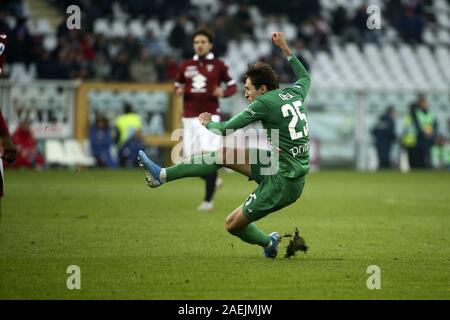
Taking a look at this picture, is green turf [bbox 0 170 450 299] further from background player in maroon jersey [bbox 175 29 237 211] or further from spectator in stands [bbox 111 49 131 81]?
spectator in stands [bbox 111 49 131 81]

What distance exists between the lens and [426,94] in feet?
90.2

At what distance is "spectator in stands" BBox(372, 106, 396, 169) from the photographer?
2609 centimetres

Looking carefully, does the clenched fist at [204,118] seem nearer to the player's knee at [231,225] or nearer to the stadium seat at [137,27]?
the player's knee at [231,225]

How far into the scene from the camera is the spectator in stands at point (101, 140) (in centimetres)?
2422

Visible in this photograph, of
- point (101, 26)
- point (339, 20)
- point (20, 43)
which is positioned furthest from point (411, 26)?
point (20, 43)

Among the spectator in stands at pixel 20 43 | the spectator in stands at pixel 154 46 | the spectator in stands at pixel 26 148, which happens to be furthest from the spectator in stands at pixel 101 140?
the spectator in stands at pixel 154 46

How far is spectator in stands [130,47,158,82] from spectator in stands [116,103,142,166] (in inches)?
53.5

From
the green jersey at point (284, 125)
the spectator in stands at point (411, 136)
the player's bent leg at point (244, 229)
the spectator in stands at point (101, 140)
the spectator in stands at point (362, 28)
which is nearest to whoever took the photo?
the green jersey at point (284, 125)

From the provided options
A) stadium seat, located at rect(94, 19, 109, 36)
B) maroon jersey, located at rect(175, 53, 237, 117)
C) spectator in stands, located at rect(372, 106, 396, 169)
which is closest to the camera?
maroon jersey, located at rect(175, 53, 237, 117)

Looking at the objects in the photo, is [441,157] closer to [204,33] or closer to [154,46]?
[154,46]

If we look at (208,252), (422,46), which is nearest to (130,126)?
(422,46)

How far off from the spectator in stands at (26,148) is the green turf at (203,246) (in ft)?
15.9

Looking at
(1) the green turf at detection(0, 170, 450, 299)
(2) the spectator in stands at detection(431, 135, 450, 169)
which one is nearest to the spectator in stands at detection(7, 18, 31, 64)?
(1) the green turf at detection(0, 170, 450, 299)

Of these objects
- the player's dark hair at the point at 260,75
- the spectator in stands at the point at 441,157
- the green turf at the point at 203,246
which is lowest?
the green turf at the point at 203,246
